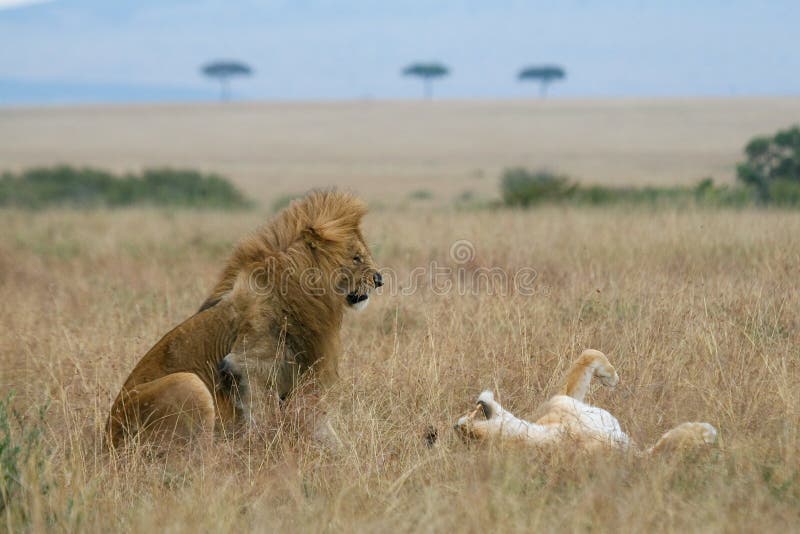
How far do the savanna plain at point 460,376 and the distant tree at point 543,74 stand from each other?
100 metres

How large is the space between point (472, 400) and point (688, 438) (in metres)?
1.60

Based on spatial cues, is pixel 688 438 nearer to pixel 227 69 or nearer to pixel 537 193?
pixel 537 193

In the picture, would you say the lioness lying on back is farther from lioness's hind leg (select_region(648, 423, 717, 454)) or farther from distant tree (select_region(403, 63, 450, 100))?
distant tree (select_region(403, 63, 450, 100))

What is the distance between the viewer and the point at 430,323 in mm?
6852

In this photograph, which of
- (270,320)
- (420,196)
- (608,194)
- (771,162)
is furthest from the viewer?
(420,196)

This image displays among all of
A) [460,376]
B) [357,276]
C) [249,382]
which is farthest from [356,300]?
[460,376]

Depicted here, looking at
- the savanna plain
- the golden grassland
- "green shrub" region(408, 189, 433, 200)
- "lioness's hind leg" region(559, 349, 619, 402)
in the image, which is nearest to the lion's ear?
the savanna plain

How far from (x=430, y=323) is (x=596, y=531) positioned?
10.5ft

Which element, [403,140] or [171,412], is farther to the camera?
[403,140]

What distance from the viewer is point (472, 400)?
588cm

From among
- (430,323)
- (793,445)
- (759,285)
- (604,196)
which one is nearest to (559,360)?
(430,323)

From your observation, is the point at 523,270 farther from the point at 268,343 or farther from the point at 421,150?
the point at 421,150

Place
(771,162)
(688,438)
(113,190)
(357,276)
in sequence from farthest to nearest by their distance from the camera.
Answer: (113,190)
(771,162)
(357,276)
(688,438)

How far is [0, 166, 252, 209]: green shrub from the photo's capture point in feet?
81.6
